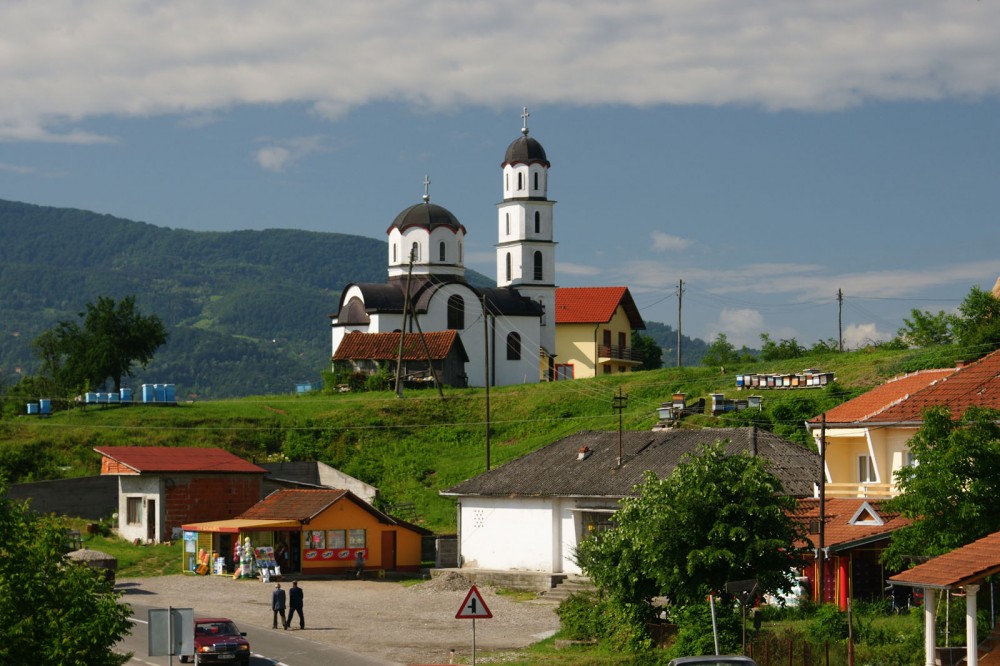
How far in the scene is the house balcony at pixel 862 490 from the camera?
36750mm

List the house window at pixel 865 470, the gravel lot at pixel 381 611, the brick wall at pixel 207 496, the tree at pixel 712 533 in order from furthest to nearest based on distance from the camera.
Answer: the brick wall at pixel 207 496
the house window at pixel 865 470
the gravel lot at pixel 381 611
the tree at pixel 712 533

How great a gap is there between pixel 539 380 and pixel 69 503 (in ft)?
120

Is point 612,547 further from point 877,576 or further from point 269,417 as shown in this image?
point 269,417

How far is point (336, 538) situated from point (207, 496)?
311 inches

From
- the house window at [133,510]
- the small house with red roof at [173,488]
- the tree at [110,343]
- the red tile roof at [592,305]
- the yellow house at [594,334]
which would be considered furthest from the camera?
the red tile roof at [592,305]

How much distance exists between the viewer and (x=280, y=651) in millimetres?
31938

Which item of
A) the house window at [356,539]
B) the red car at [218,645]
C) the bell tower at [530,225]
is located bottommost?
the red car at [218,645]

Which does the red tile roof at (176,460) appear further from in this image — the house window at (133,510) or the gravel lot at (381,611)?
the gravel lot at (381,611)

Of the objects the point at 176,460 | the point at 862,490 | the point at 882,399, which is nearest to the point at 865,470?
the point at 862,490

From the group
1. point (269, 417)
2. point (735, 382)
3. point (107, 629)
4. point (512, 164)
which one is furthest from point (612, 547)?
point (512, 164)

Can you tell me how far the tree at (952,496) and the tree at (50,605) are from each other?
14.8 meters

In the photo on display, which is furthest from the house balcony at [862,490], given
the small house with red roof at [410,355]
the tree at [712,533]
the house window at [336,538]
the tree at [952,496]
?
the small house with red roof at [410,355]

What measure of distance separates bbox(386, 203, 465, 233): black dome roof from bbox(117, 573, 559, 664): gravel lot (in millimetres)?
42848

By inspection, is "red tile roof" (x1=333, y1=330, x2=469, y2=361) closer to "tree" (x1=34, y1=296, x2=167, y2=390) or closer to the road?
"tree" (x1=34, y1=296, x2=167, y2=390)
